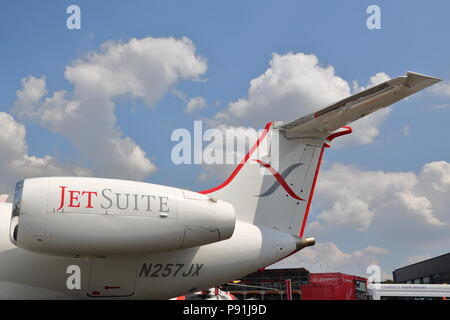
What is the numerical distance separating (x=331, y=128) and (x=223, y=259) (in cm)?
309

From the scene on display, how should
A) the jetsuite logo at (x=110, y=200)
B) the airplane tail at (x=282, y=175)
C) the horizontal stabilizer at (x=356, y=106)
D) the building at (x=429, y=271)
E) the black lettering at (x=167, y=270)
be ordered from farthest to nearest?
the building at (x=429, y=271) → the airplane tail at (x=282, y=175) → the black lettering at (x=167, y=270) → the horizontal stabilizer at (x=356, y=106) → the jetsuite logo at (x=110, y=200)

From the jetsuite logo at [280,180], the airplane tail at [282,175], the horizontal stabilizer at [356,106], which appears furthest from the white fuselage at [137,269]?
the horizontal stabilizer at [356,106]

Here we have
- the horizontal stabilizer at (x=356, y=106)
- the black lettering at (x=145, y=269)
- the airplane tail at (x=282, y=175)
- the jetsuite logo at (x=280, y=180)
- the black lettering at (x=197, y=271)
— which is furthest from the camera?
the jetsuite logo at (x=280, y=180)

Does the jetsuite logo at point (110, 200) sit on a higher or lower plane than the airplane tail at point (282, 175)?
lower

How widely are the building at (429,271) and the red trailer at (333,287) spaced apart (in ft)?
80.8

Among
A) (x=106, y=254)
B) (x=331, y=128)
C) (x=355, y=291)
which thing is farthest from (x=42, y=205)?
(x=355, y=291)

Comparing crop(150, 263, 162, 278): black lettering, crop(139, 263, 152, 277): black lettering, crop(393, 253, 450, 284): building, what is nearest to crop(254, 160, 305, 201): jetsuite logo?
crop(150, 263, 162, 278): black lettering

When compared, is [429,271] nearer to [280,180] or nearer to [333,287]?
[333,287]

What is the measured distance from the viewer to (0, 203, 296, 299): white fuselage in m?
6.28

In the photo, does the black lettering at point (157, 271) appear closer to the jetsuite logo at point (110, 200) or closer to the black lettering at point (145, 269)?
the black lettering at point (145, 269)

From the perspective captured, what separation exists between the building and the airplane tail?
37.7 meters

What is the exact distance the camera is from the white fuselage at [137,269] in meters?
6.28

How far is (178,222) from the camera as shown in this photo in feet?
20.1
